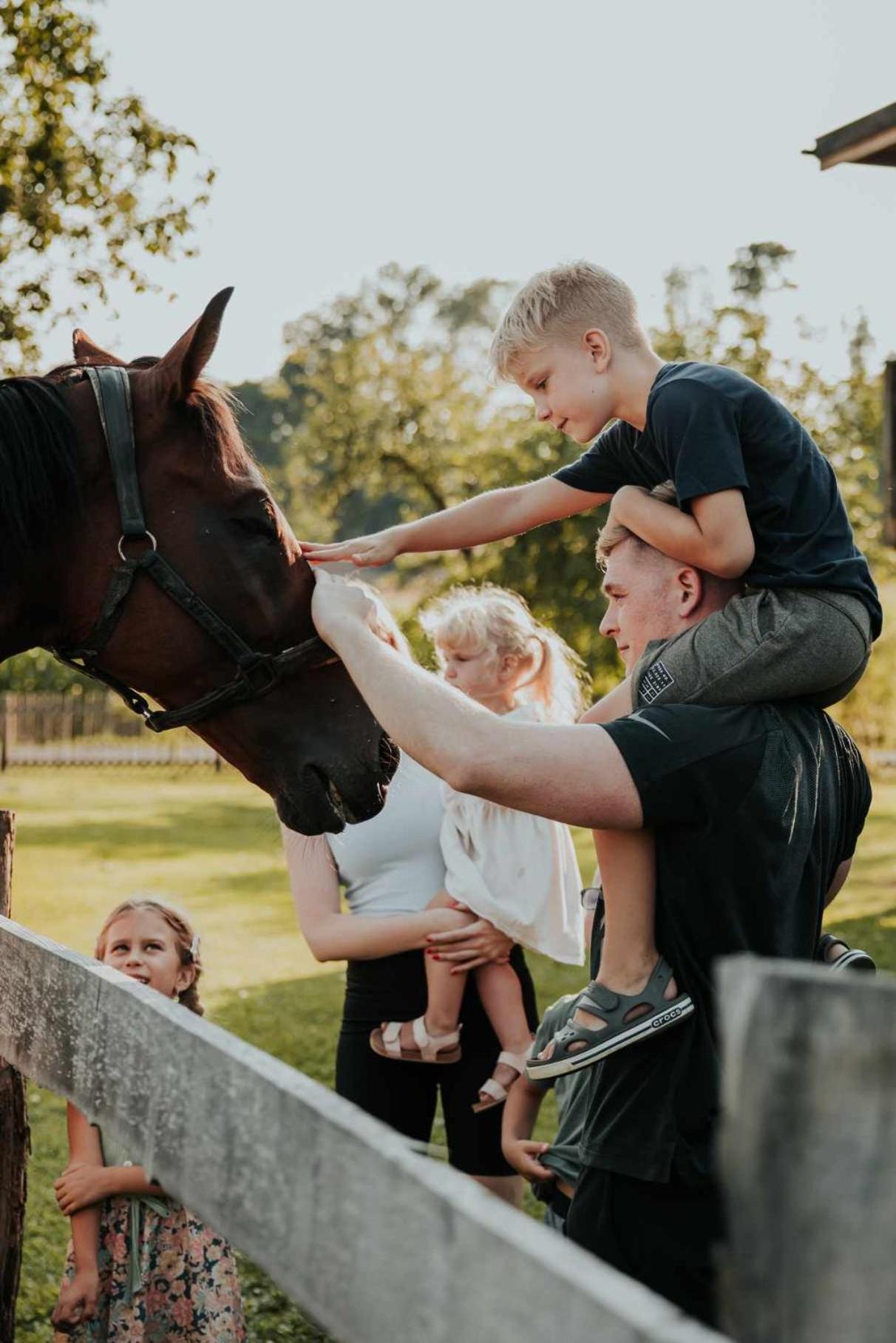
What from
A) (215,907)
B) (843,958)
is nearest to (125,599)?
(843,958)

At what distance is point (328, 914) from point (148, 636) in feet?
3.69

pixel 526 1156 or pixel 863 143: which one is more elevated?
pixel 863 143

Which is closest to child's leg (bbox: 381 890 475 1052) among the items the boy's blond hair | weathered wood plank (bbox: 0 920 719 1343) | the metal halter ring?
the metal halter ring

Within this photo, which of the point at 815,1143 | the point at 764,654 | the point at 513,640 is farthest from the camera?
the point at 513,640

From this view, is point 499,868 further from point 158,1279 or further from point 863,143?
→ point 863,143

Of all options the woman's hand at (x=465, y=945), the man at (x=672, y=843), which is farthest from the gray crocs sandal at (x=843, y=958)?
the woman's hand at (x=465, y=945)

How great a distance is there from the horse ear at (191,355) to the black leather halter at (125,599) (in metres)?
0.09

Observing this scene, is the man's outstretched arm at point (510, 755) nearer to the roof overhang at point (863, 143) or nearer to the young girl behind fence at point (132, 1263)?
the young girl behind fence at point (132, 1263)

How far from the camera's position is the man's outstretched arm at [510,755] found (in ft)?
6.07

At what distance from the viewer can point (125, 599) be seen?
9.11ft

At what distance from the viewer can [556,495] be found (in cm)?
298

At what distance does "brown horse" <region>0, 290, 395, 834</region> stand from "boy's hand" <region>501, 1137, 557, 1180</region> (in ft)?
3.00

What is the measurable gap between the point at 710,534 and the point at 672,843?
1.76 feet

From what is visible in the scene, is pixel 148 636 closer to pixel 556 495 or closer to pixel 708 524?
pixel 556 495
